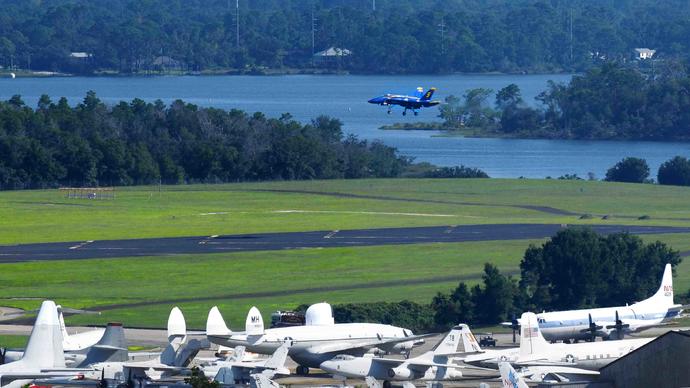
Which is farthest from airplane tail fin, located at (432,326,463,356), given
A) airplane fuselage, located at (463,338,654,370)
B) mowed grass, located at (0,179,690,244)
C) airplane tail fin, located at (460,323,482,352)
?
mowed grass, located at (0,179,690,244)

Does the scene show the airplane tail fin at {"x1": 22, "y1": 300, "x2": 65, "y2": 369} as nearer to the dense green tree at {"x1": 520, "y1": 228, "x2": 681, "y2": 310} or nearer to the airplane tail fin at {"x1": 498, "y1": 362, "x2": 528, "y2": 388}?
the airplane tail fin at {"x1": 498, "y1": 362, "x2": 528, "y2": 388}

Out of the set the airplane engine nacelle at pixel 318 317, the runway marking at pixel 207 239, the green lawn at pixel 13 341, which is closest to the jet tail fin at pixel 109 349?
the airplane engine nacelle at pixel 318 317

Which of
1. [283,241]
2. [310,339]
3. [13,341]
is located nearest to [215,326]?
[310,339]

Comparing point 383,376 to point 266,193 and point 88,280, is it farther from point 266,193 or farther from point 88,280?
point 266,193

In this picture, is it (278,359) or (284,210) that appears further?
(284,210)

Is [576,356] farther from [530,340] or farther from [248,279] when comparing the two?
[248,279]

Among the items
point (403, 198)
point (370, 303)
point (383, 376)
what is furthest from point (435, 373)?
point (403, 198)
